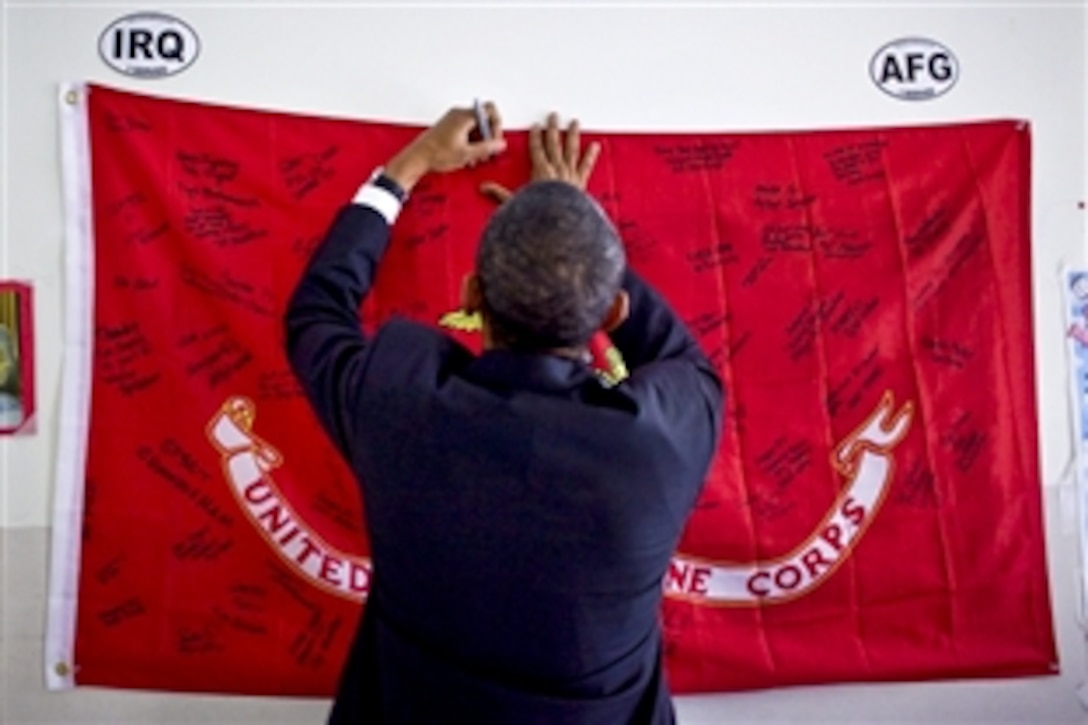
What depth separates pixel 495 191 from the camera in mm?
1271

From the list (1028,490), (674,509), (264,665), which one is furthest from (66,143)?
(1028,490)

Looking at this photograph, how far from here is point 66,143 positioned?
1.26m

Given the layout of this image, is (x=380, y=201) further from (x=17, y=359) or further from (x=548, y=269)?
→ (x=17, y=359)

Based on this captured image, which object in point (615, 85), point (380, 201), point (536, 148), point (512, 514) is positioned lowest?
point (512, 514)

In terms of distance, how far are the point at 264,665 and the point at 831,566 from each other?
923 mm

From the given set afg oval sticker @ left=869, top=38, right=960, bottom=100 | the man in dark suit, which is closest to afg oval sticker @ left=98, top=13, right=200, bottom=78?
the man in dark suit

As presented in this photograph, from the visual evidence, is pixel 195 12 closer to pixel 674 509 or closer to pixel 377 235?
pixel 377 235

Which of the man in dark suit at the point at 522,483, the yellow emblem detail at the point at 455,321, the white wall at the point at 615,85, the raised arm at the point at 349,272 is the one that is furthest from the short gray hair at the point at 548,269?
the white wall at the point at 615,85

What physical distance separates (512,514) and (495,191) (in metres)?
0.67

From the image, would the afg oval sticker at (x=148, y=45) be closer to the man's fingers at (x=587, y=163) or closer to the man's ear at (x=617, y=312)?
the man's fingers at (x=587, y=163)

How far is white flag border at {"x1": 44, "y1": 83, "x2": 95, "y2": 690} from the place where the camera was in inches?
49.2

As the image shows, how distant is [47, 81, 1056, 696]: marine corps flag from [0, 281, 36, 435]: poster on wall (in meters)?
0.08

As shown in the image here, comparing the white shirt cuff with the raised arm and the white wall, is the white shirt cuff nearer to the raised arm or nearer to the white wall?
the raised arm

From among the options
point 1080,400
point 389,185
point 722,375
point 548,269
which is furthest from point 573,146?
point 1080,400
